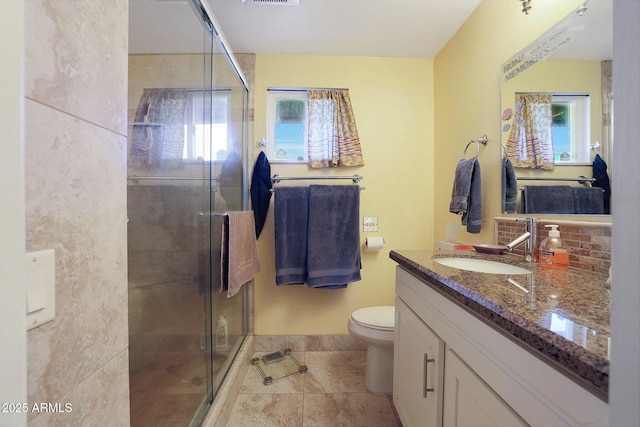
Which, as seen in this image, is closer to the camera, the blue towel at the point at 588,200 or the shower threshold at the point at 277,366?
the blue towel at the point at 588,200

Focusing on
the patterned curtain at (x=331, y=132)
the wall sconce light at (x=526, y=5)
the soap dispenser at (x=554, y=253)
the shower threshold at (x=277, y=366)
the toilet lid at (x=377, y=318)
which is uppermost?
the wall sconce light at (x=526, y=5)

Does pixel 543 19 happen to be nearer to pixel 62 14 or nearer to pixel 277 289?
pixel 62 14

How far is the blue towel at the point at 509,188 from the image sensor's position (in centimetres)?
119

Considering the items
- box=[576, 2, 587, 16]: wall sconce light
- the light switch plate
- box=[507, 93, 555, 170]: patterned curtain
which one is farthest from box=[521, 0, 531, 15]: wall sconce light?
the light switch plate

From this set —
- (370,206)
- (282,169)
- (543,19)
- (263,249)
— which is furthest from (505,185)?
(263,249)

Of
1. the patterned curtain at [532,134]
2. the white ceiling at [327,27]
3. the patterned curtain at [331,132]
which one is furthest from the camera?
the patterned curtain at [331,132]

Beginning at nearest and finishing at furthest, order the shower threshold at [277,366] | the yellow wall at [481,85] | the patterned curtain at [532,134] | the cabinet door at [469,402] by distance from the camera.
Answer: the cabinet door at [469,402], the patterned curtain at [532,134], the yellow wall at [481,85], the shower threshold at [277,366]

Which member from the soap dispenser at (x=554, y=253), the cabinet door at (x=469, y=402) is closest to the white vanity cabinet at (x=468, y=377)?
the cabinet door at (x=469, y=402)

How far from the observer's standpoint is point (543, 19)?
105 cm

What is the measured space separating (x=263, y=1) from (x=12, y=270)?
1688 mm

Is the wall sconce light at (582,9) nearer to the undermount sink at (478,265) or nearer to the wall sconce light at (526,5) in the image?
the wall sconce light at (526,5)

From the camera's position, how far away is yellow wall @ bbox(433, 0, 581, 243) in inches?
45.8

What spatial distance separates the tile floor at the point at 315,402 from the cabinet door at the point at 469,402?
705 millimetres

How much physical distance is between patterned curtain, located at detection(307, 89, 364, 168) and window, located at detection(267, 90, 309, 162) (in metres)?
0.08
